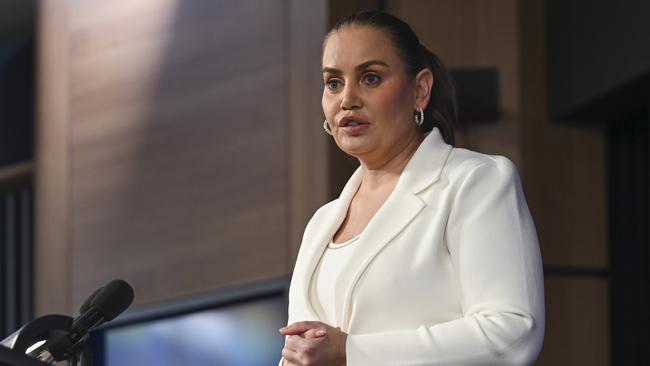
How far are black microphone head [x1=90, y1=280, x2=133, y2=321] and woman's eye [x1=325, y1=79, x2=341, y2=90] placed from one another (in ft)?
1.42

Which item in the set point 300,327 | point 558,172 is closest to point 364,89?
point 300,327

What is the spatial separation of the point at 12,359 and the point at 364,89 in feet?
2.17

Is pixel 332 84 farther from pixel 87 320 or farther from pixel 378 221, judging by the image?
pixel 87 320

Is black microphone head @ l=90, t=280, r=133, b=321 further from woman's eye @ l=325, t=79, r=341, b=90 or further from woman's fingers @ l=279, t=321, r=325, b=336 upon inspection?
woman's eye @ l=325, t=79, r=341, b=90

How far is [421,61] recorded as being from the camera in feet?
6.42

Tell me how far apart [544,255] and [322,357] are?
11.5 ft

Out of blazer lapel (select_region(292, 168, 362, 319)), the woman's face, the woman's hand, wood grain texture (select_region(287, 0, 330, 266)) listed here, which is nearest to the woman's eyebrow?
the woman's face

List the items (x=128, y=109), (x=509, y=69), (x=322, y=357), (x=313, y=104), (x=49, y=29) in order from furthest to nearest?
(x=49, y=29), (x=128, y=109), (x=509, y=69), (x=313, y=104), (x=322, y=357)

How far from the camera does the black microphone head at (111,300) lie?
1824 millimetres

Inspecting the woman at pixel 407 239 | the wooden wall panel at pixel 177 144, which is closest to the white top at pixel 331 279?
the woman at pixel 407 239

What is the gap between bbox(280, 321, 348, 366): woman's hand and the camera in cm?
171

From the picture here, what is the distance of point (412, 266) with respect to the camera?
69.8 inches

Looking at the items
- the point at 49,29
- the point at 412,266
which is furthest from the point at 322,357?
the point at 49,29

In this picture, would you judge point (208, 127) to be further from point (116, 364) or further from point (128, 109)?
point (116, 364)
